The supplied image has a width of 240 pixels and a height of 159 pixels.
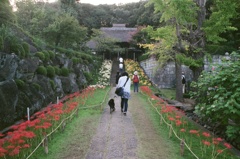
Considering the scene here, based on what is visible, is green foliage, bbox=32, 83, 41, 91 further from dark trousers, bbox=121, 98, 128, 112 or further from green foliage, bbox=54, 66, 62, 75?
dark trousers, bbox=121, 98, 128, 112

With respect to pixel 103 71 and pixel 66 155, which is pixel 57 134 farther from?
pixel 103 71

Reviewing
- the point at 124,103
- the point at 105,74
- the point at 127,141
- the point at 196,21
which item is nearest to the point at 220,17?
the point at 196,21

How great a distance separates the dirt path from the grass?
8.8 inches

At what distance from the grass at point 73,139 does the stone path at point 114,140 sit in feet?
0.72

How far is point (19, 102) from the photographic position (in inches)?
392

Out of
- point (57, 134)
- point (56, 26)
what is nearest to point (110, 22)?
point (56, 26)

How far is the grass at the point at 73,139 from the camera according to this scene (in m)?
5.68

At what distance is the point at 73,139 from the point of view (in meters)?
6.77

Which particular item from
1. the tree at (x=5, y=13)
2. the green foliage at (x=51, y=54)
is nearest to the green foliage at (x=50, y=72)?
the green foliage at (x=51, y=54)

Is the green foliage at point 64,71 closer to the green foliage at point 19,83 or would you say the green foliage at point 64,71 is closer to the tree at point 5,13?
the tree at point 5,13

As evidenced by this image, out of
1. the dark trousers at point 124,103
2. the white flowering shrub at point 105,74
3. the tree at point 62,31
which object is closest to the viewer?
the dark trousers at point 124,103

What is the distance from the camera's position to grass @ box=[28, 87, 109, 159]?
5683 mm

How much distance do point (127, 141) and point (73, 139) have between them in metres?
1.52

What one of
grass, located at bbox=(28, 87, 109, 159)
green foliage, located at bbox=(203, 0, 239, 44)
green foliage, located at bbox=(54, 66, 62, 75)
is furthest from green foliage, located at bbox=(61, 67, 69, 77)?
green foliage, located at bbox=(203, 0, 239, 44)
